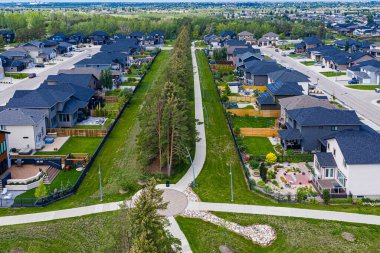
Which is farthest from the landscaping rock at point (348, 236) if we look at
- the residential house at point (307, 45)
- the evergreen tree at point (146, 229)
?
the residential house at point (307, 45)

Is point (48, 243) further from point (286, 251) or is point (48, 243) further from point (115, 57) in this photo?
point (115, 57)

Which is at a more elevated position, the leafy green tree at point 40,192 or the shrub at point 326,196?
the leafy green tree at point 40,192

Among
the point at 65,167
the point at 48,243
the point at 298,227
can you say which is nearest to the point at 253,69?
the point at 65,167

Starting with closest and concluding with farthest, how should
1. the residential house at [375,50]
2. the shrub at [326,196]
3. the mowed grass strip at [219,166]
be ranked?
the shrub at [326,196] → the mowed grass strip at [219,166] → the residential house at [375,50]

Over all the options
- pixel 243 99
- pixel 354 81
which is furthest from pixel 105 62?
pixel 354 81

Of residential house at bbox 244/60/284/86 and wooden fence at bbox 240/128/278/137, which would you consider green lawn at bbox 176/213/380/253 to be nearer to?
wooden fence at bbox 240/128/278/137

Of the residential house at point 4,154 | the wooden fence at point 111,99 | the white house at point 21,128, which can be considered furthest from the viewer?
the wooden fence at point 111,99

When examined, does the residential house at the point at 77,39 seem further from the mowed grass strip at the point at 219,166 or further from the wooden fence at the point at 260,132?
the wooden fence at the point at 260,132
